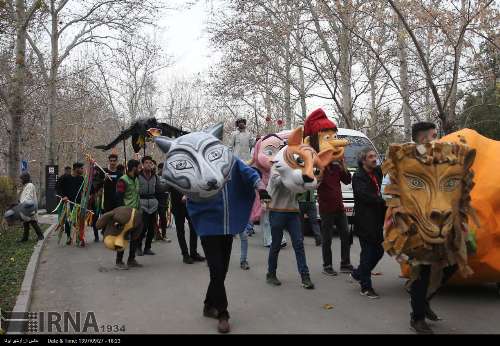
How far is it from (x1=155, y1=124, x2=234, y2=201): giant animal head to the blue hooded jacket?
21 cm

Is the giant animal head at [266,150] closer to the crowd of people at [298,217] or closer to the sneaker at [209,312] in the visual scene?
the crowd of people at [298,217]

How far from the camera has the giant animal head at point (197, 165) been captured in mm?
5012

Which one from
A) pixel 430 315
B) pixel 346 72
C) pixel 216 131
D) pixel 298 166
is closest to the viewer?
pixel 430 315

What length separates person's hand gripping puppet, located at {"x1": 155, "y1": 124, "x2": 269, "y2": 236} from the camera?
199 inches

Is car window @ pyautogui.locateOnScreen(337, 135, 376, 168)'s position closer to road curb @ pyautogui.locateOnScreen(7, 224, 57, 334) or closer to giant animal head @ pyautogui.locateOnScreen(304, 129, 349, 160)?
giant animal head @ pyautogui.locateOnScreen(304, 129, 349, 160)

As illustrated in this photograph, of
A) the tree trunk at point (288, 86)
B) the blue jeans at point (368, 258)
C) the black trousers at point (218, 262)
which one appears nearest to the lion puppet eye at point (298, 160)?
the blue jeans at point (368, 258)

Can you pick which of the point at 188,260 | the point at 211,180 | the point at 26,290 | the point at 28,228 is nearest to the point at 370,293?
the point at 211,180

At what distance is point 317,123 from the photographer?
7.11 m

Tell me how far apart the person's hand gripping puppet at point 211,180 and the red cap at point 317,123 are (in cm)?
175

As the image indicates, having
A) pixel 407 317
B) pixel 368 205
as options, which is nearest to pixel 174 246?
pixel 368 205

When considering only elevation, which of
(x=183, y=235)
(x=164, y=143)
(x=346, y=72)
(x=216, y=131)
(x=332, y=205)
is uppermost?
(x=346, y=72)

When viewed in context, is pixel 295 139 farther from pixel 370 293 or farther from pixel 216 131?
pixel 370 293

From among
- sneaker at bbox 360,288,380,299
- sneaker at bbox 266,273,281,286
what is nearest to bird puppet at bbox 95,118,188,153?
sneaker at bbox 266,273,281,286

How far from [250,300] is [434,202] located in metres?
2.68
